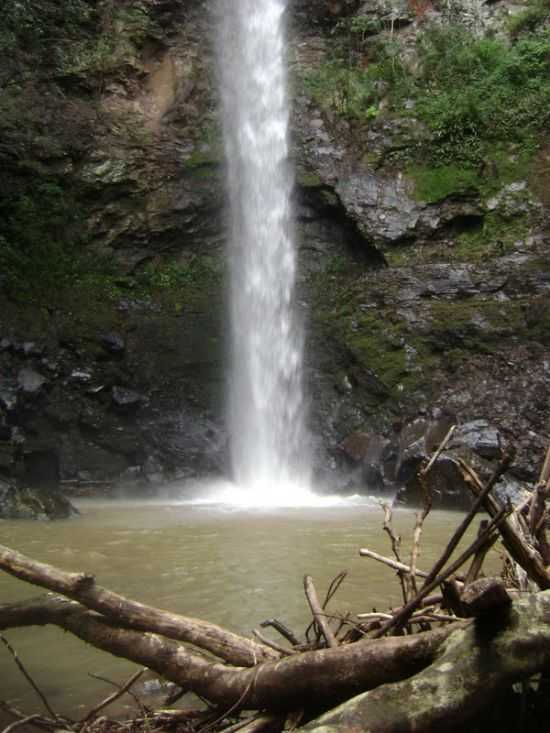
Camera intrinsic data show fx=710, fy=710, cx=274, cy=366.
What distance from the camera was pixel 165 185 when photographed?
14.7 m

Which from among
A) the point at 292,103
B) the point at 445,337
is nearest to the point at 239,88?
the point at 292,103

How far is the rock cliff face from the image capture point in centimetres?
1222

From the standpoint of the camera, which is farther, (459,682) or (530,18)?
(530,18)

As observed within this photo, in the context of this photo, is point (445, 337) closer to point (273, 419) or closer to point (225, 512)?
point (273, 419)

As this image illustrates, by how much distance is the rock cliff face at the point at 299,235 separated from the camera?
12.2 meters

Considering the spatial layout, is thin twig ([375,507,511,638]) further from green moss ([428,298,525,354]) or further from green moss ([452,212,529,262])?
green moss ([452,212,529,262])

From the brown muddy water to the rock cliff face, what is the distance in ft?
11.3

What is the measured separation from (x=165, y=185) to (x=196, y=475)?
20.0 ft

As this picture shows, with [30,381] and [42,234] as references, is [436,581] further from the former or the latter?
[42,234]

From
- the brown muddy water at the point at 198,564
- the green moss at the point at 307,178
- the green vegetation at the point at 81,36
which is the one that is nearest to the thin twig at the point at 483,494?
the brown muddy water at the point at 198,564

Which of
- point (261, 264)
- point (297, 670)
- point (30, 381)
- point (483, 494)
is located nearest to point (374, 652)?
point (297, 670)

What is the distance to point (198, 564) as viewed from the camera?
17.3ft

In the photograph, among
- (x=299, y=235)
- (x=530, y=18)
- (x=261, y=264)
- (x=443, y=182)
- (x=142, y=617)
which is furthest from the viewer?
(x=530, y=18)

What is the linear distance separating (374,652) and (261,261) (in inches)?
518
